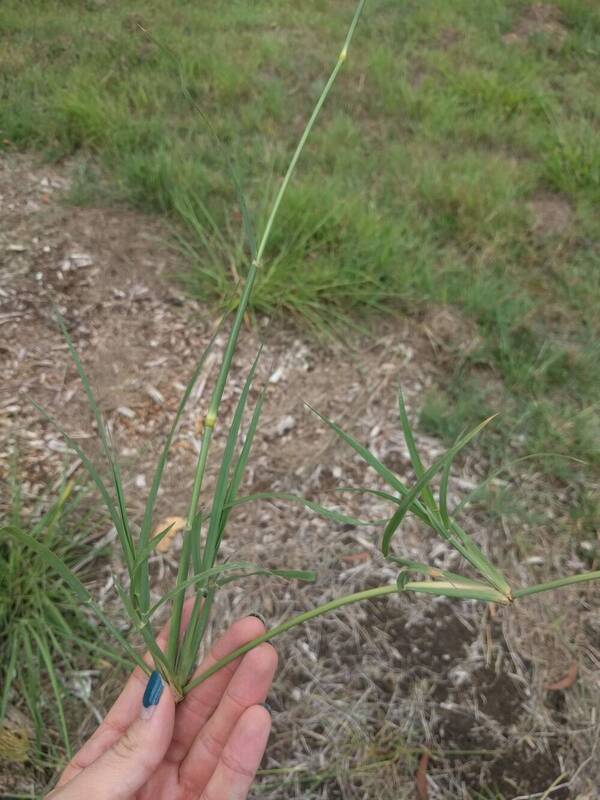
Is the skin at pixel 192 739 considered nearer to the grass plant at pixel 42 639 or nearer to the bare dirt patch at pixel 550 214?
the grass plant at pixel 42 639

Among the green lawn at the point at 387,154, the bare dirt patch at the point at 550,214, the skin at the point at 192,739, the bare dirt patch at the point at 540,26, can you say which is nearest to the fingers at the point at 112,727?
the skin at the point at 192,739

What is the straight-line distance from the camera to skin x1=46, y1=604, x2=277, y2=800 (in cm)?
105

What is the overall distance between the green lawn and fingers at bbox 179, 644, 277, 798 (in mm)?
990

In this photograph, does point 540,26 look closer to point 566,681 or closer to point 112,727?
point 566,681

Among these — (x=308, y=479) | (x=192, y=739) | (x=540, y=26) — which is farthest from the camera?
(x=540, y=26)

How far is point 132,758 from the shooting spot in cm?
105

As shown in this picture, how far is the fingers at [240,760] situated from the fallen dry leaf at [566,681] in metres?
0.78

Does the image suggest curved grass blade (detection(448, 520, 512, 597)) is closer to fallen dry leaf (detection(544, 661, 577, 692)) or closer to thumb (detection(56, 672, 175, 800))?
thumb (detection(56, 672, 175, 800))

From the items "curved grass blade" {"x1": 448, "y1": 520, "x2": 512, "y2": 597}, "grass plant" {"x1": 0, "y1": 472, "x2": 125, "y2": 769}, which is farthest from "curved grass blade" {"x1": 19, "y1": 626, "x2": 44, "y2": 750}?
"curved grass blade" {"x1": 448, "y1": 520, "x2": 512, "y2": 597}

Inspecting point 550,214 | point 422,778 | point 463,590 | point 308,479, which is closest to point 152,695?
point 463,590

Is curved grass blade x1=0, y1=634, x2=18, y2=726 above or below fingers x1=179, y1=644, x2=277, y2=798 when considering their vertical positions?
below

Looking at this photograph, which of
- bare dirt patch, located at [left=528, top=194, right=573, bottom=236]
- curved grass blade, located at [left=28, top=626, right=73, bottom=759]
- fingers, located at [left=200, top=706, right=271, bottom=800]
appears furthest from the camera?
bare dirt patch, located at [left=528, top=194, right=573, bottom=236]

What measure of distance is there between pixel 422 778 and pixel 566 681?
0.43 metres

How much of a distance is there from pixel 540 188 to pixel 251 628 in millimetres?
2377
